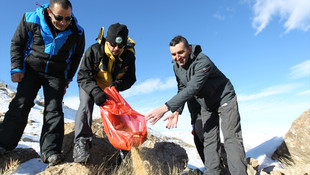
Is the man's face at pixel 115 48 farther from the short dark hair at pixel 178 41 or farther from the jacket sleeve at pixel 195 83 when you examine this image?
the jacket sleeve at pixel 195 83

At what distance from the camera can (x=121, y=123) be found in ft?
9.03

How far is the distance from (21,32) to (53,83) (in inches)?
31.2

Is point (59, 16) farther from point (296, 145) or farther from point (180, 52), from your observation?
point (296, 145)

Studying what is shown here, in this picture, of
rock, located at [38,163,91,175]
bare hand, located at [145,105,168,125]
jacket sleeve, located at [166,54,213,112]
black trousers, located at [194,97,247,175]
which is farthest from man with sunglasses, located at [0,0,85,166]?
black trousers, located at [194,97,247,175]

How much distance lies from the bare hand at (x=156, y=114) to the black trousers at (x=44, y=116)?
4.24ft

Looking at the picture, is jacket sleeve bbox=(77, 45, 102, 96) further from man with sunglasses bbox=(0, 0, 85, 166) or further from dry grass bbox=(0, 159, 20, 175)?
dry grass bbox=(0, 159, 20, 175)

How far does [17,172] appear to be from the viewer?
2.66m

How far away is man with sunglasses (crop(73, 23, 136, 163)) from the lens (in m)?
2.64

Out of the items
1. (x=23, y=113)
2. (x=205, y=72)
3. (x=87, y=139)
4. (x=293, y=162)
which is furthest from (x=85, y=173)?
(x=293, y=162)

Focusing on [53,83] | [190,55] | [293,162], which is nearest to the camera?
[53,83]

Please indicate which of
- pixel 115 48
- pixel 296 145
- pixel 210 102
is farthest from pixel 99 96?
pixel 296 145

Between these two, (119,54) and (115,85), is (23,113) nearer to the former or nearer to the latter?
(115,85)

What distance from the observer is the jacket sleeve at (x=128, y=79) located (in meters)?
3.03

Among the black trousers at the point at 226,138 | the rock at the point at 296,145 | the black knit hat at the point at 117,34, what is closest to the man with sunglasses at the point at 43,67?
the black knit hat at the point at 117,34
